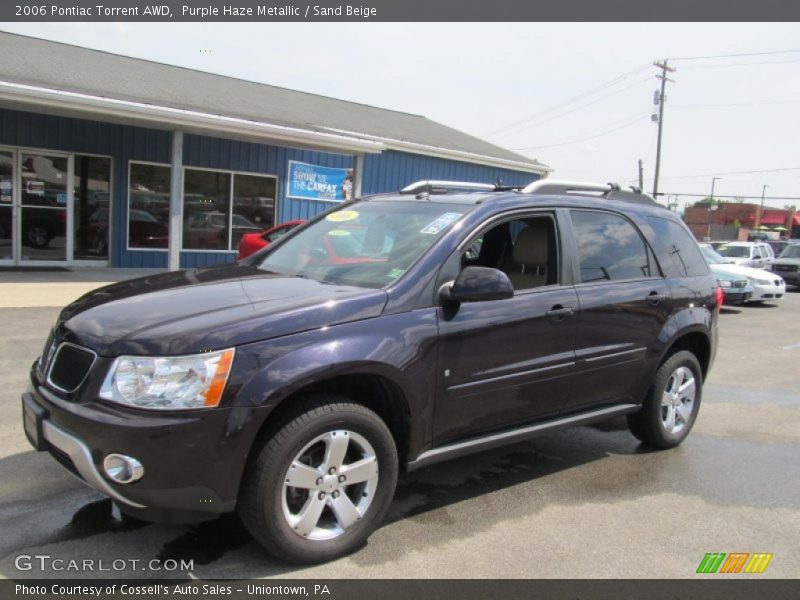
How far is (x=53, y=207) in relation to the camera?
523 inches

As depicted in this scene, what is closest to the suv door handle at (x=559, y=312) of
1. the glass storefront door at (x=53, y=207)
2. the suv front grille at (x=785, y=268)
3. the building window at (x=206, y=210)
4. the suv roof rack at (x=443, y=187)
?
the suv roof rack at (x=443, y=187)

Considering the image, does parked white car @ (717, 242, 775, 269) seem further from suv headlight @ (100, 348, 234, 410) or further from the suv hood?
suv headlight @ (100, 348, 234, 410)

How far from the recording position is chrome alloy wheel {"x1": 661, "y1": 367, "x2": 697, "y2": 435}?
4.87 meters

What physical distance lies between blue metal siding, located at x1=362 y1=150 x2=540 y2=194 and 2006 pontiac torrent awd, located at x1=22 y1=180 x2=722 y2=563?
12569mm

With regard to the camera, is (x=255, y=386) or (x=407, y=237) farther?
(x=407, y=237)

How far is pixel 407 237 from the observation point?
3855mm

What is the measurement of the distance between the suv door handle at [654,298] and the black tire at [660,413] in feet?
1.61

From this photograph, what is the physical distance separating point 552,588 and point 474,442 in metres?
0.88

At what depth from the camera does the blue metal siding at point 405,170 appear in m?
17.2

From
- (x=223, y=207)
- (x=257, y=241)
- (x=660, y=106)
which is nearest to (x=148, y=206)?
(x=223, y=207)

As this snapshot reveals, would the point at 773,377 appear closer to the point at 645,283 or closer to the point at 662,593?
the point at 645,283

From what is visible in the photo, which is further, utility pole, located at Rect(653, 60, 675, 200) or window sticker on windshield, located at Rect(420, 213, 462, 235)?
utility pole, located at Rect(653, 60, 675, 200)

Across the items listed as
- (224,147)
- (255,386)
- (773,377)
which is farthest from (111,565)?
(224,147)

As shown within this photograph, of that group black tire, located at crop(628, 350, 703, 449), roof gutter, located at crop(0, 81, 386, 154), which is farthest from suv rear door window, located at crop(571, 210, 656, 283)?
roof gutter, located at crop(0, 81, 386, 154)
